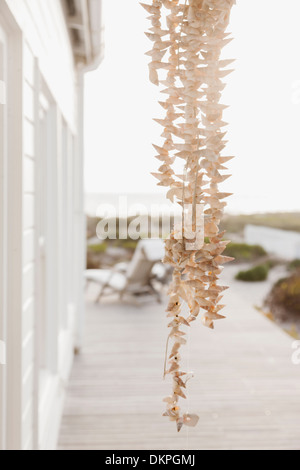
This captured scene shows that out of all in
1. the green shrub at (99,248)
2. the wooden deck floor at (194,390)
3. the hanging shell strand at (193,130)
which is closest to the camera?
the hanging shell strand at (193,130)

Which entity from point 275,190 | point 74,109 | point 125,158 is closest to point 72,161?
point 74,109

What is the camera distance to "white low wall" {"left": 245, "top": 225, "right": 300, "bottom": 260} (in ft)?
34.2

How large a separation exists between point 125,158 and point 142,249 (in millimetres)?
1399

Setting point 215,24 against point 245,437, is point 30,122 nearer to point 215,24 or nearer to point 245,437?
point 215,24

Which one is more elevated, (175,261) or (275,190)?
(275,190)

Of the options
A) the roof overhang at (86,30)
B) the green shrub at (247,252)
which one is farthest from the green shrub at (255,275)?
the roof overhang at (86,30)

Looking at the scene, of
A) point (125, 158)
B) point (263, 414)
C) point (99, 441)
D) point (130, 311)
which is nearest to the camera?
point (99, 441)

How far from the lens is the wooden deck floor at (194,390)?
8.86ft

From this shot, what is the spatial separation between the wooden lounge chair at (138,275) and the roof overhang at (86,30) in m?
2.69

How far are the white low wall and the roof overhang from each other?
23.5 ft

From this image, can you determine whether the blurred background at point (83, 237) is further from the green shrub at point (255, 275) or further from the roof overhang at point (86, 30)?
the green shrub at point (255, 275)

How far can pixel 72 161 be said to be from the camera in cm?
430

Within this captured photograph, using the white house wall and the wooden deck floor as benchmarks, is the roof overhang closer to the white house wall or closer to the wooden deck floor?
the white house wall

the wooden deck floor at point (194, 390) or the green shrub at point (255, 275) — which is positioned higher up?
the green shrub at point (255, 275)
